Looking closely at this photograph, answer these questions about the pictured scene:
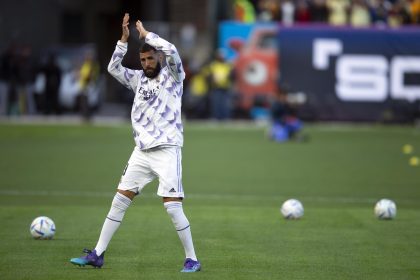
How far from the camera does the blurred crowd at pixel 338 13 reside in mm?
36312

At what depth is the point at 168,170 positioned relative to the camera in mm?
10188

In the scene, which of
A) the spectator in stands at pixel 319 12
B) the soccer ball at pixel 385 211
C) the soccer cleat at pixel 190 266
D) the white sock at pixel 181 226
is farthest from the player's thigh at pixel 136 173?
the spectator in stands at pixel 319 12

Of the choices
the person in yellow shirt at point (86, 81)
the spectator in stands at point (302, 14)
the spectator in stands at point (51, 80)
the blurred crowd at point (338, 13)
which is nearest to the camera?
the person in yellow shirt at point (86, 81)

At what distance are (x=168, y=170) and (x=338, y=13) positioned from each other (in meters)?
27.3

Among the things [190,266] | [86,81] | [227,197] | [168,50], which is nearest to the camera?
[168,50]

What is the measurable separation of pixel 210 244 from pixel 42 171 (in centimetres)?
950

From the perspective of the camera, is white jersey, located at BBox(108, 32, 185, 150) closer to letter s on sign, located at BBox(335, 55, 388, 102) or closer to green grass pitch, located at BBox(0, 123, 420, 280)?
green grass pitch, located at BBox(0, 123, 420, 280)

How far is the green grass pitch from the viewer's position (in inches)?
412

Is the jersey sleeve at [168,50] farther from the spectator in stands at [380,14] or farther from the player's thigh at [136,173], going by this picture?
the spectator in stands at [380,14]

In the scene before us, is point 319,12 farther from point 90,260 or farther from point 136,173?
point 90,260

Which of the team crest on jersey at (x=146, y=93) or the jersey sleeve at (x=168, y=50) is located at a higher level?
the jersey sleeve at (x=168, y=50)

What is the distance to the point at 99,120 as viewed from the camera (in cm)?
3625

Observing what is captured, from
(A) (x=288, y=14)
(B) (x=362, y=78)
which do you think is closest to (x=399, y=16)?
(A) (x=288, y=14)

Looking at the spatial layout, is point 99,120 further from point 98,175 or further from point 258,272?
point 258,272
